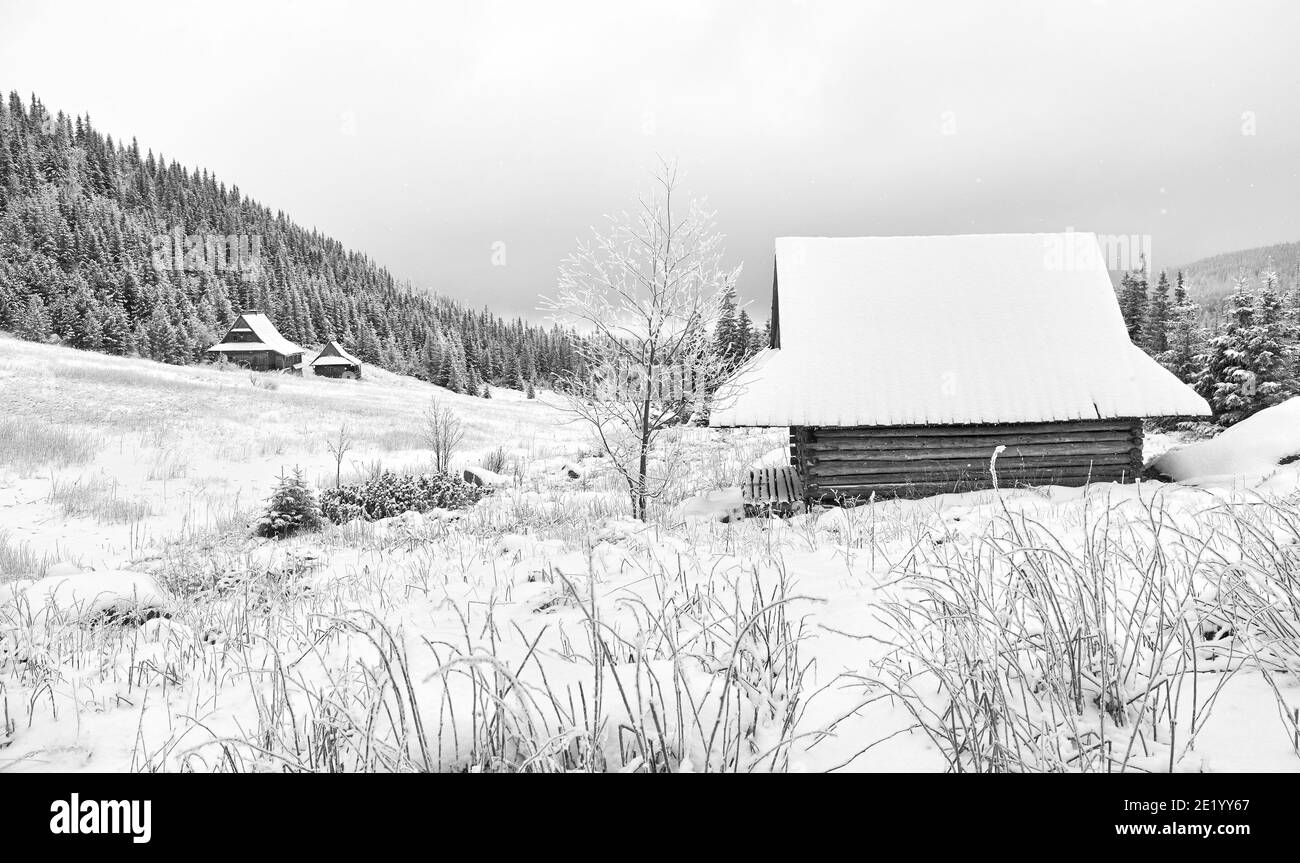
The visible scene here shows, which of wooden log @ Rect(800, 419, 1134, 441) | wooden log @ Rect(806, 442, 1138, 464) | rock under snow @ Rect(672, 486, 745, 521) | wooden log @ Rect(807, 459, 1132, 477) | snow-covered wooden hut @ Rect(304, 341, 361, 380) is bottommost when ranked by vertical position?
rock under snow @ Rect(672, 486, 745, 521)

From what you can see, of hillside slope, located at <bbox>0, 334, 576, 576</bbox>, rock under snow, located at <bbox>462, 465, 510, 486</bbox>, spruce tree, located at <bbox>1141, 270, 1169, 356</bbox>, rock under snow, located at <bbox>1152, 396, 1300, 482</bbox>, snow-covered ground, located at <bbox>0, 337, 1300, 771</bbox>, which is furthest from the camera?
spruce tree, located at <bbox>1141, 270, 1169, 356</bbox>

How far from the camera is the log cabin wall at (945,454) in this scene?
11758mm

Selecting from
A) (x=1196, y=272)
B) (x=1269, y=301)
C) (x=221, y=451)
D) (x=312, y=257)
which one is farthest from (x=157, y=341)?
(x=1196, y=272)

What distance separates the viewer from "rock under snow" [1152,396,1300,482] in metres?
11.6

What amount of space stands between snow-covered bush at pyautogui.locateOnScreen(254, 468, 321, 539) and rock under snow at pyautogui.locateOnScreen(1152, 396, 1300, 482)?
1759 cm

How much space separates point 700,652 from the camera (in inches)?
82.7

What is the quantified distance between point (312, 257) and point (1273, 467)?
141538mm

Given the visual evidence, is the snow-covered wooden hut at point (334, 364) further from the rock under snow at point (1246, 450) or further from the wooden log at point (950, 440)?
the rock under snow at point (1246, 450)

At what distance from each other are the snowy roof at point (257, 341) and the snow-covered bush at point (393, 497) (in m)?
66.8

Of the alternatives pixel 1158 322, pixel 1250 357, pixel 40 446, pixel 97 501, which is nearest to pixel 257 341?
pixel 40 446

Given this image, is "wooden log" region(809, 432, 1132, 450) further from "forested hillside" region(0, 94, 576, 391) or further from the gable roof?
the gable roof

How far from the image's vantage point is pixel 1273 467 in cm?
1098

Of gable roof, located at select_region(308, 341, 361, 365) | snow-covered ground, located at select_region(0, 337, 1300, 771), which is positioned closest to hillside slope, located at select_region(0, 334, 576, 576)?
snow-covered ground, located at select_region(0, 337, 1300, 771)

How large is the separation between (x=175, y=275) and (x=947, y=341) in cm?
10283
